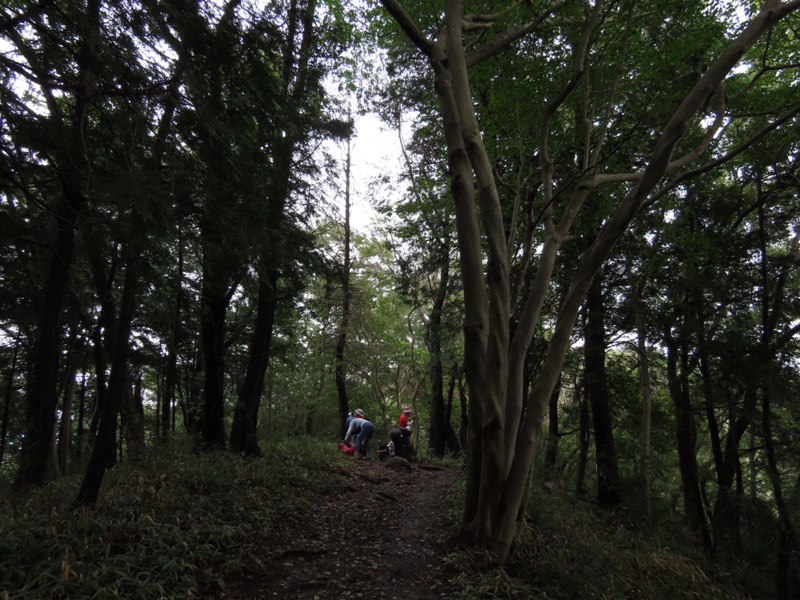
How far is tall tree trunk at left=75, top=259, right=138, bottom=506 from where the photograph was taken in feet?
14.8

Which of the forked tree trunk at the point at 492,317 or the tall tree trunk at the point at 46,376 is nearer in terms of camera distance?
the forked tree trunk at the point at 492,317

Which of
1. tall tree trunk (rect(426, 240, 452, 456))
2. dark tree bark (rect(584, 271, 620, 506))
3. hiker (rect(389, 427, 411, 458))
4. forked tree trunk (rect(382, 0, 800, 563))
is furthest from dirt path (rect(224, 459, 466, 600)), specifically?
tall tree trunk (rect(426, 240, 452, 456))

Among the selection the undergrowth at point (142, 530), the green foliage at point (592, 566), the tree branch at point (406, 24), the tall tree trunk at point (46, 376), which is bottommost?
the green foliage at point (592, 566)

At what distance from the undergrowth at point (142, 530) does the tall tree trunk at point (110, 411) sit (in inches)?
7.0

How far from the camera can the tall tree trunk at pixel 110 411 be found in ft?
14.8

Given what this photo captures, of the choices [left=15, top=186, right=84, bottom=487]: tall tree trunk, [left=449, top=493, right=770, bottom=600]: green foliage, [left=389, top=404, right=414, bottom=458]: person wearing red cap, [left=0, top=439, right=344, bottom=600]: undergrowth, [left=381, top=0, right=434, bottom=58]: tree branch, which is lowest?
[left=449, top=493, right=770, bottom=600]: green foliage

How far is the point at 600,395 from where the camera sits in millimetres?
9938

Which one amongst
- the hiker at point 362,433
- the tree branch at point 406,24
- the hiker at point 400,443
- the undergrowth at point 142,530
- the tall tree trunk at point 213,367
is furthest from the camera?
the hiker at point 400,443

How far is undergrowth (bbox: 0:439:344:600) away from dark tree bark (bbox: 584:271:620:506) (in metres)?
6.38

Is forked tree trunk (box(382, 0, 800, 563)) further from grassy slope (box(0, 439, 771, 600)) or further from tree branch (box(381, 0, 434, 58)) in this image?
grassy slope (box(0, 439, 771, 600))

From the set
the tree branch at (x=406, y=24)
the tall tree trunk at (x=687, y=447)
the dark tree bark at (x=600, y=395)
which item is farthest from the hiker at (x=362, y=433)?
the tree branch at (x=406, y=24)

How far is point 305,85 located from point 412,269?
649cm

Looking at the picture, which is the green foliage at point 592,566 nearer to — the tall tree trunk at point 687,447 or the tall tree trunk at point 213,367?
the tall tree trunk at point 687,447

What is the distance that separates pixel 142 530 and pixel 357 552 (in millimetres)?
2153
